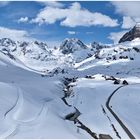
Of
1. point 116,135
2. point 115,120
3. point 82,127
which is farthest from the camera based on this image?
point 115,120

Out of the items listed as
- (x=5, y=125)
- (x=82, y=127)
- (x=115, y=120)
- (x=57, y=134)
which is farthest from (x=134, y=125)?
(x=5, y=125)

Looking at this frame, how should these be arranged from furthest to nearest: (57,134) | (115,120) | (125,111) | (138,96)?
(138,96)
(125,111)
(115,120)
(57,134)

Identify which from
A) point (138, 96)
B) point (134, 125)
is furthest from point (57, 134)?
point (138, 96)

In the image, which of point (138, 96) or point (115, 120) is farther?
point (138, 96)

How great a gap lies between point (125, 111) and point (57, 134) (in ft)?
98.3

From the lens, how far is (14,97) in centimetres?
8194

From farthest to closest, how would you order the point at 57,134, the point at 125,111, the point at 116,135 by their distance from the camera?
the point at 125,111 < the point at 116,135 < the point at 57,134

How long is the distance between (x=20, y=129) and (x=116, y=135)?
1619 cm

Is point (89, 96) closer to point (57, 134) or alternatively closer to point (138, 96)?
point (138, 96)

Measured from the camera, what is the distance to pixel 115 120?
70062 mm

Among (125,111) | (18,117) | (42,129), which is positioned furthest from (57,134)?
(125,111)

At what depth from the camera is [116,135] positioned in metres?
59.3

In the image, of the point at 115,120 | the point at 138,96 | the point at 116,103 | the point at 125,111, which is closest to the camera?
the point at 115,120

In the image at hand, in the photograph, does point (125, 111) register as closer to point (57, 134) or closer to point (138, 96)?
point (138, 96)
